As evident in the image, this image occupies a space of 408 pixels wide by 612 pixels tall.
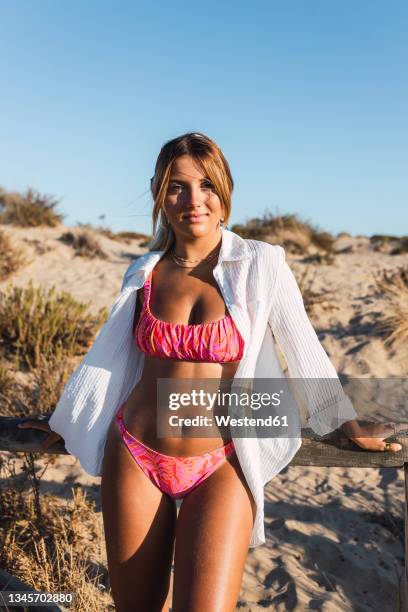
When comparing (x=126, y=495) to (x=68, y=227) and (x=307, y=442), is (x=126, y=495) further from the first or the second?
(x=68, y=227)

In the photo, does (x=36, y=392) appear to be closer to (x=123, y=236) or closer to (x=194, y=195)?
(x=194, y=195)

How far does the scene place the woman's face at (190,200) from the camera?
2203 millimetres

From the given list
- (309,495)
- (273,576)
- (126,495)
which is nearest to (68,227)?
(309,495)

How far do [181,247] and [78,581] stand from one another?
4.82 feet

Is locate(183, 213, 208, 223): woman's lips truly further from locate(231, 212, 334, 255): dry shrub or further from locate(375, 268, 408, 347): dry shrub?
locate(231, 212, 334, 255): dry shrub

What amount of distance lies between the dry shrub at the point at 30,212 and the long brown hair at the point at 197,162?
37.5 feet

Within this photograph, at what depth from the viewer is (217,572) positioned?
178cm

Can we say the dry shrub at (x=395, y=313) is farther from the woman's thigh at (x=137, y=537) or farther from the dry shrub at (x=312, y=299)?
the woman's thigh at (x=137, y=537)

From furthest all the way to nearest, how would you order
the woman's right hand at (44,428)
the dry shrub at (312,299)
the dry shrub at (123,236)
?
the dry shrub at (123,236) < the dry shrub at (312,299) < the woman's right hand at (44,428)

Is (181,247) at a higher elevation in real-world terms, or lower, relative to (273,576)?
higher

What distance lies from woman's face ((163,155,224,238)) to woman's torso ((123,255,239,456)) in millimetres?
183

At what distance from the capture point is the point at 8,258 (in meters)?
9.66

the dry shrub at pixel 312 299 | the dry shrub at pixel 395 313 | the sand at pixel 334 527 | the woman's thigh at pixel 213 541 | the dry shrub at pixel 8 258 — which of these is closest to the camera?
the woman's thigh at pixel 213 541

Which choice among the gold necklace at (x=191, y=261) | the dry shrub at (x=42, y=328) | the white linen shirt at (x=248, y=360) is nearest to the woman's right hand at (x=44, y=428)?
the white linen shirt at (x=248, y=360)
